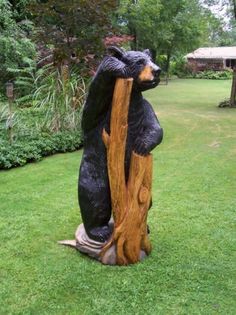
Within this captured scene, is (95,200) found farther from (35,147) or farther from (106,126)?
(35,147)

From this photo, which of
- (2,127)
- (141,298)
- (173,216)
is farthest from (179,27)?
(141,298)

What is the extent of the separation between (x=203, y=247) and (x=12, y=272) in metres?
1.69

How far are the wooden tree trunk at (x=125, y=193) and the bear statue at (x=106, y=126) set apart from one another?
0.11 m

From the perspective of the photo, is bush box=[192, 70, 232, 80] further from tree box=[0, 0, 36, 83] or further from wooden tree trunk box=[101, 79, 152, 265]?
wooden tree trunk box=[101, 79, 152, 265]

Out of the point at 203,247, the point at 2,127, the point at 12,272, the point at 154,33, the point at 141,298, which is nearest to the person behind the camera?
the point at 141,298

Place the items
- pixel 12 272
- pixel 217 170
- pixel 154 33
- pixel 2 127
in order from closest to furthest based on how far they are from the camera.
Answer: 1. pixel 12 272
2. pixel 217 170
3. pixel 2 127
4. pixel 154 33

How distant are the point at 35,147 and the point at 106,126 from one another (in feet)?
12.7

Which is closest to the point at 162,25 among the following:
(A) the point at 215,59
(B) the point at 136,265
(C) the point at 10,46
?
(C) the point at 10,46

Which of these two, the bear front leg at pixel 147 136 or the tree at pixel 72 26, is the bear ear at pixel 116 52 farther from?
the tree at pixel 72 26

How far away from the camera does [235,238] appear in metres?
3.82

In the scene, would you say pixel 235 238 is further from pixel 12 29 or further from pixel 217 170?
pixel 12 29

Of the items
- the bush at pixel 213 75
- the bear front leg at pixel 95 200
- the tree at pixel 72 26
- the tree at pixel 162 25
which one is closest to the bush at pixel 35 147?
the tree at pixel 72 26

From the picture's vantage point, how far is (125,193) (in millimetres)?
3166

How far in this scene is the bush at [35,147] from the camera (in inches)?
251
